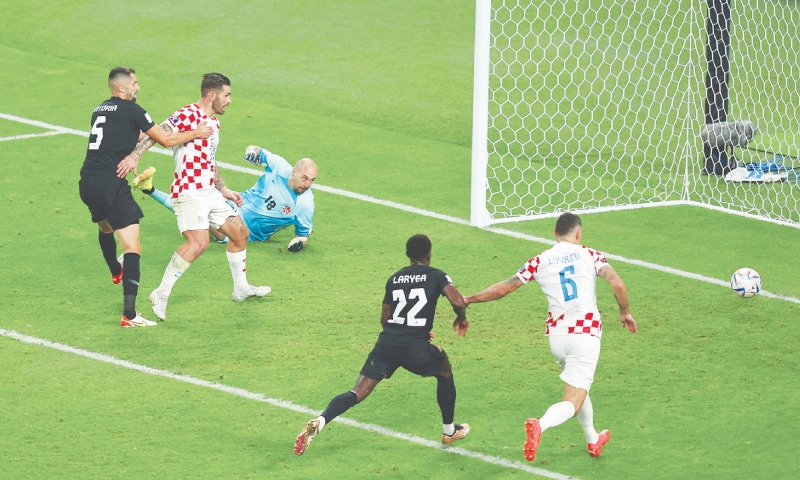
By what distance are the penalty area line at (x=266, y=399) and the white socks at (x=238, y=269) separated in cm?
143

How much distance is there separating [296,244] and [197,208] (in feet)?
6.55

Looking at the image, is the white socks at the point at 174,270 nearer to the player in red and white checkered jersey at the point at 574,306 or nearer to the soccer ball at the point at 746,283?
the player in red and white checkered jersey at the point at 574,306

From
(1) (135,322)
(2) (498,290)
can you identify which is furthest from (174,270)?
(2) (498,290)

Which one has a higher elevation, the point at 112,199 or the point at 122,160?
the point at 122,160

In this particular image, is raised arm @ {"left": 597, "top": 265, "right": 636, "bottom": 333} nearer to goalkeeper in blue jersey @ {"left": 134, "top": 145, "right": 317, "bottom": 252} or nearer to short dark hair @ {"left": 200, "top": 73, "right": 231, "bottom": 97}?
short dark hair @ {"left": 200, "top": 73, "right": 231, "bottom": 97}

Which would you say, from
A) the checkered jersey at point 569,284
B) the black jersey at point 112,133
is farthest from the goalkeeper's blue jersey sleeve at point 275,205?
the checkered jersey at point 569,284

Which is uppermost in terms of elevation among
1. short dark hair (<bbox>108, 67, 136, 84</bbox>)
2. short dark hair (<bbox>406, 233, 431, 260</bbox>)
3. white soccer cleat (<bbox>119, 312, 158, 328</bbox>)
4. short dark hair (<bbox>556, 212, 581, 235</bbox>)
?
short dark hair (<bbox>108, 67, 136, 84</bbox>)

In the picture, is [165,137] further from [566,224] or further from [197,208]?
[566,224]

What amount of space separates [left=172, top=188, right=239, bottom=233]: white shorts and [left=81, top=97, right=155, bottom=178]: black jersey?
0.57 m

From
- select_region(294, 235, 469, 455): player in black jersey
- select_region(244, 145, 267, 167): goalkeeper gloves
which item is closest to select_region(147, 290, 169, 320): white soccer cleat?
select_region(244, 145, 267, 167): goalkeeper gloves

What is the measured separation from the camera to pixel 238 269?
10.5 meters

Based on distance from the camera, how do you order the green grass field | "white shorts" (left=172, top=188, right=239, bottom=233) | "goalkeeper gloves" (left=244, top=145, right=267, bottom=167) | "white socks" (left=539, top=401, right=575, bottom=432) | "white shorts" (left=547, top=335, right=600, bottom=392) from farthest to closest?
"goalkeeper gloves" (left=244, top=145, right=267, bottom=167) < "white shorts" (left=172, top=188, right=239, bottom=233) < the green grass field < "white shorts" (left=547, top=335, right=600, bottom=392) < "white socks" (left=539, top=401, right=575, bottom=432)

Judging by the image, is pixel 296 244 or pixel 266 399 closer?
pixel 266 399

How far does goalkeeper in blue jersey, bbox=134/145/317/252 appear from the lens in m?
11.9
